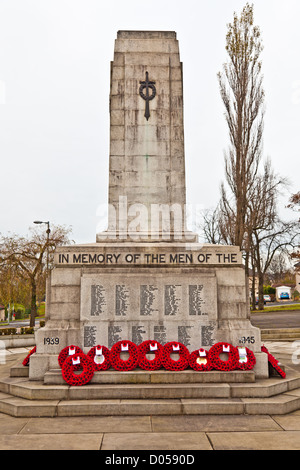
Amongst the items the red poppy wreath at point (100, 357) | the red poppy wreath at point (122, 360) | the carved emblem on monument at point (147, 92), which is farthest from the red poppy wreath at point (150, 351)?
the carved emblem on monument at point (147, 92)

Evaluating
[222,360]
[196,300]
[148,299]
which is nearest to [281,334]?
[196,300]

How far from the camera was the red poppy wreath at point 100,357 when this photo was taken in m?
8.43

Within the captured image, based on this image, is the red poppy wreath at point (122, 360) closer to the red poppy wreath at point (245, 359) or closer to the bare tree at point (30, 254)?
the red poppy wreath at point (245, 359)

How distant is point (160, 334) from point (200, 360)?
1141 mm

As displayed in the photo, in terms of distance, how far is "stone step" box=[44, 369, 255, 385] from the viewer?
8.10 meters

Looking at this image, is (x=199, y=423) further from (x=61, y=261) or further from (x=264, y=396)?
(x=61, y=261)

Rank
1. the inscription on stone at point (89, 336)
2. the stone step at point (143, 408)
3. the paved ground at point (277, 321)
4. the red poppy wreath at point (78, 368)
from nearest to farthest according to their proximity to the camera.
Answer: the stone step at point (143, 408), the red poppy wreath at point (78, 368), the inscription on stone at point (89, 336), the paved ground at point (277, 321)

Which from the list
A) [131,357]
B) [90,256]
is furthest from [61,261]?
[131,357]

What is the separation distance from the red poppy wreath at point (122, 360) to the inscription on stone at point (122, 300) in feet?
2.41

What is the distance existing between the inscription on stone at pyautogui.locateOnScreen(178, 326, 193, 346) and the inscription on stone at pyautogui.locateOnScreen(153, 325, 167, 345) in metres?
0.36

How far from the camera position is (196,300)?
934cm

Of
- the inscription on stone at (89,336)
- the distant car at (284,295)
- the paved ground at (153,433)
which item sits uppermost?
the distant car at (284,295)

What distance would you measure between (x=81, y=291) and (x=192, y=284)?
268cm
